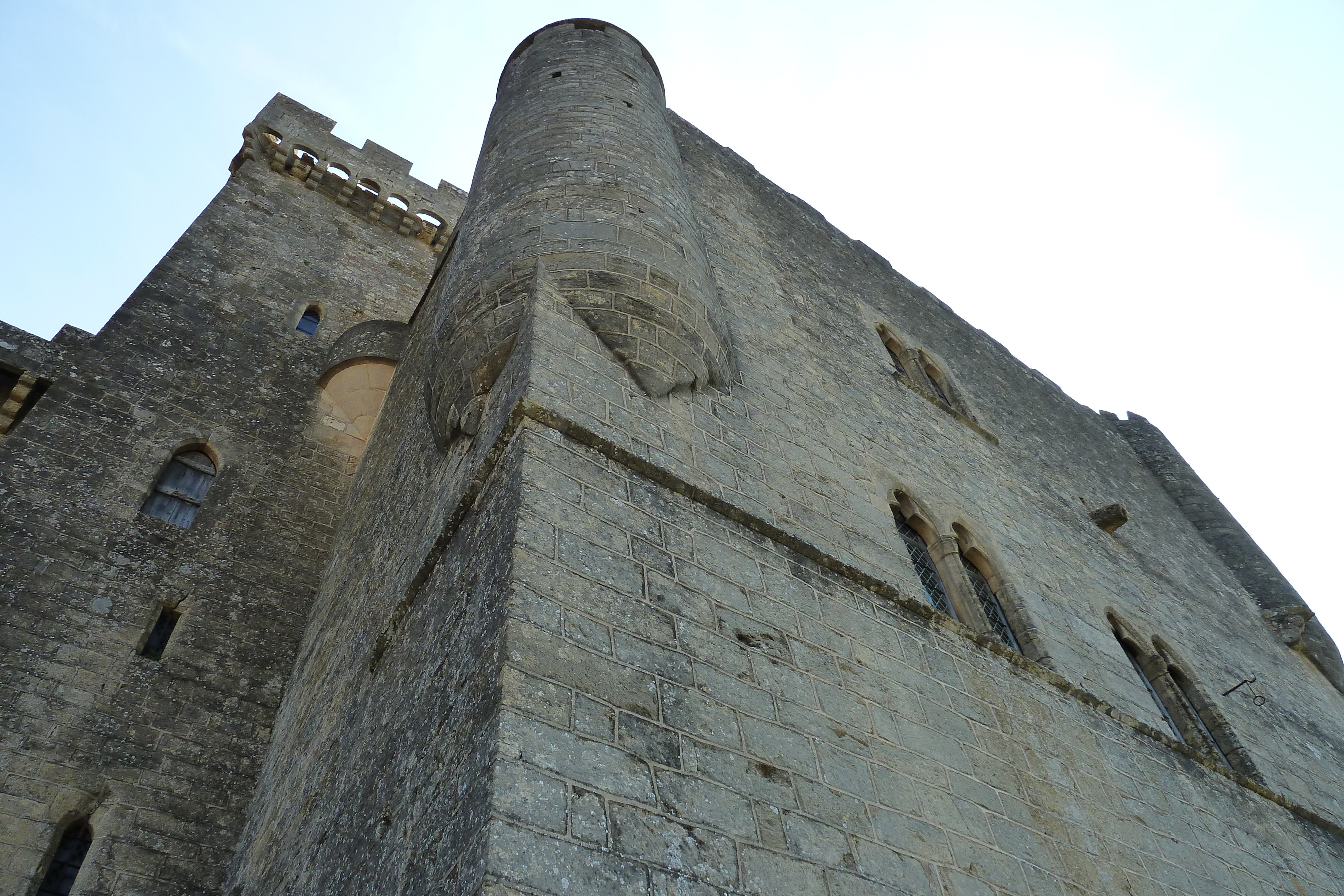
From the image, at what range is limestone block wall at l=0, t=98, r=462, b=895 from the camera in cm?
496

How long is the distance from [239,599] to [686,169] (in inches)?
185

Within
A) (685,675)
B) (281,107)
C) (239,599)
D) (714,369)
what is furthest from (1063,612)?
(281,107)

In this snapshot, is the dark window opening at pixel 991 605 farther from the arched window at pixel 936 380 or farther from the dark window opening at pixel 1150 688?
the arched window at pixel 936 380

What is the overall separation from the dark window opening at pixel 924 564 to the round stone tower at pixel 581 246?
4.85 feet

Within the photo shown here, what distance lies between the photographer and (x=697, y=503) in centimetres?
388

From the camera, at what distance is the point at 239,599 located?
6465 millimetres

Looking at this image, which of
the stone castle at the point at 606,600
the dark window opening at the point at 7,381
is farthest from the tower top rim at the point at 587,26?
the dark window opening at the point at 7,381

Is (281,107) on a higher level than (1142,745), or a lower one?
higher

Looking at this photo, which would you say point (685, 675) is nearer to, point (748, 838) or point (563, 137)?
point (748, 838)

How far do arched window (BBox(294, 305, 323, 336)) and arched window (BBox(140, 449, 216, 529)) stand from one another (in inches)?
94.6

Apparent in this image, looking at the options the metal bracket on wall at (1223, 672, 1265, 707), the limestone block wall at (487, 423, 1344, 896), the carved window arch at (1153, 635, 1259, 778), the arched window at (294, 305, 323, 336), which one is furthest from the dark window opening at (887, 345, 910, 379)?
the arched window at (294, 305, 323, 336)

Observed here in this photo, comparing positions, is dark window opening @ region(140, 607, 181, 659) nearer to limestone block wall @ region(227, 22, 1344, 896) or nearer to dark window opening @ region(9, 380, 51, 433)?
limestone block wall @ region(227, 22, 1344, 896)

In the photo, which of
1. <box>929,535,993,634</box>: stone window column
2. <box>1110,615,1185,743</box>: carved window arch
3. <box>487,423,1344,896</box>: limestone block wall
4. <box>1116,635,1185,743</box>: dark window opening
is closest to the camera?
<box>487,423,1344,896</box>: limestone block wall

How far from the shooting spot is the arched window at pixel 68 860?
183 inches
